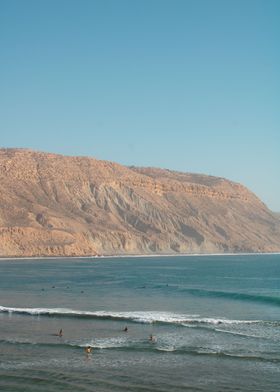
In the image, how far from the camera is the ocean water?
28.2 meters

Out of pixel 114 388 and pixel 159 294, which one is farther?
pixel 159 294

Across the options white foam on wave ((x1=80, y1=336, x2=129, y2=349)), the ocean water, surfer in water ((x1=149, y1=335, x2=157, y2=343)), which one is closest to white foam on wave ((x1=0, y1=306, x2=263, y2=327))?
the ocean water

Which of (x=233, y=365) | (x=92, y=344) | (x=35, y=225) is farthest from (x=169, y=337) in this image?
(x=35, y=225)

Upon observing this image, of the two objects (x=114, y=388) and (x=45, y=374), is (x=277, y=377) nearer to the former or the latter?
(x=114, y=388)

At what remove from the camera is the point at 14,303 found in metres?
57.0

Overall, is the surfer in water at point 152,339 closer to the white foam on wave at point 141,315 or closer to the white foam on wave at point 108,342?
the white foam on wave at point 108,342

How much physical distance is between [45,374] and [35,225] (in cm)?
13889

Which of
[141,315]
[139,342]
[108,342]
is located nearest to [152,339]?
[139,342]

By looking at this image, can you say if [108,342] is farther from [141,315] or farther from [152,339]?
[141,315]

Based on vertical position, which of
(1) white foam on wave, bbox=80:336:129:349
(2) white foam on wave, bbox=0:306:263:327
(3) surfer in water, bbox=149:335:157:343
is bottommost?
(1) white foam on wave, bbox=80:336:129:349

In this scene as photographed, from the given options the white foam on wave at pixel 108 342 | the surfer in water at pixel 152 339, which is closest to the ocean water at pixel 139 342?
the white foam on wave at pixel 108 342

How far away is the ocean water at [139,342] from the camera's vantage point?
92.7 ft

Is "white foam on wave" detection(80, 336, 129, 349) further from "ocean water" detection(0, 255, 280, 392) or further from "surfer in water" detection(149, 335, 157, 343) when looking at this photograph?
"surfer in water" detection(149, 335, 157, 343)

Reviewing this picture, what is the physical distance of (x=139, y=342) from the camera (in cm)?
3753
